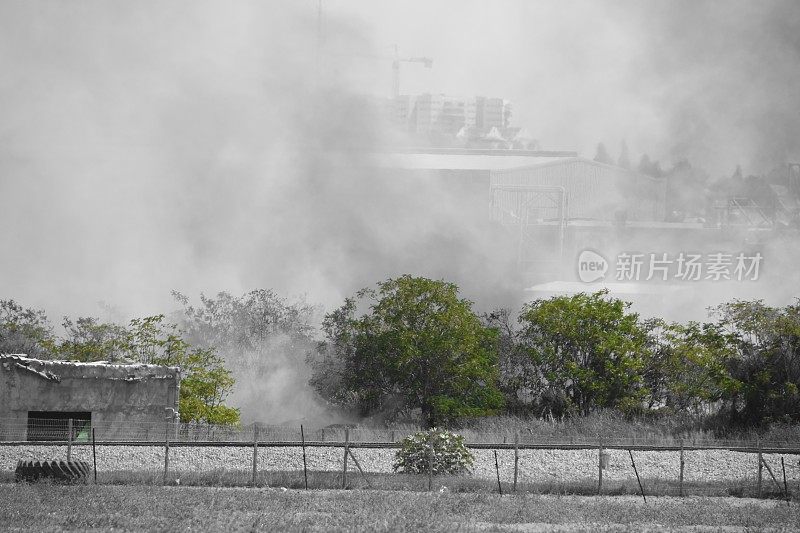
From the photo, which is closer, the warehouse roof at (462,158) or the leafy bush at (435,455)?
the leafy bush at (435,455)

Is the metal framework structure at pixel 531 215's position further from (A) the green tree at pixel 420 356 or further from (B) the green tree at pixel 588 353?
(B) the green tree at pixel 588 353

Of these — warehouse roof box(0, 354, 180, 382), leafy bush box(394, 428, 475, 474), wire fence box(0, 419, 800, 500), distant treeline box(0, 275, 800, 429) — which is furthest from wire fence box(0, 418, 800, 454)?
distant treeline box(0, 275, 800, 429)

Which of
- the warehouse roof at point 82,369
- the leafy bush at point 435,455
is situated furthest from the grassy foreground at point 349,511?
the warehouse roof at point 82,369

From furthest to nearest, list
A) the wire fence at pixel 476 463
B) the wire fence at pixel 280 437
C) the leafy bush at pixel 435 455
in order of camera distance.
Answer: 1. the wire fence at pixel 280 437
2. the leafy bush at pixel 435 455
3. the wire fence at pixel 476 463

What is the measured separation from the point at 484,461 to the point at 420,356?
54.3ft

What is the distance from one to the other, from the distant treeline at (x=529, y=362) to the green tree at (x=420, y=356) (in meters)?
0.06

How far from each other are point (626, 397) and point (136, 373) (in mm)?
19266

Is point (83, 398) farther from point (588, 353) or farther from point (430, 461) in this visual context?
point (588, 353)

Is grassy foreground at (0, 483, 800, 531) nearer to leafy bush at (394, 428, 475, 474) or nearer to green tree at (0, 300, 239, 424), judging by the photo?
leafy bush at (394, 428, 475, 474)

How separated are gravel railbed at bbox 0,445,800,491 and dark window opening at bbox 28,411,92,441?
4.85m

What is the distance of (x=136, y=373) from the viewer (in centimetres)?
3441

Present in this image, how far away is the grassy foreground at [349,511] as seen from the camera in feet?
53.2

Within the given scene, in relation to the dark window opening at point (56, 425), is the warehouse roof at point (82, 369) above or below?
above

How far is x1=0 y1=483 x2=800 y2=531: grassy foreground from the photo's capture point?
16.2m
